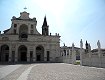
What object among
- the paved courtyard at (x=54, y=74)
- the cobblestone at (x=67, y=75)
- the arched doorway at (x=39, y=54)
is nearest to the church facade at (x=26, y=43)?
the arched doorway at (x=39, y=54)

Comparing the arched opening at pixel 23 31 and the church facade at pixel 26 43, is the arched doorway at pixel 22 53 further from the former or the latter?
the arched opening at pixel 23 31

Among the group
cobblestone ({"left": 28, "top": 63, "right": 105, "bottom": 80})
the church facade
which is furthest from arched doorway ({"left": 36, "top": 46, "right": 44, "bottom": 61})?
cobblestone ({"left": 28, "top": 63, "right": 105, "bottom": 80})

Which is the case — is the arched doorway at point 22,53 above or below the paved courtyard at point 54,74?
above

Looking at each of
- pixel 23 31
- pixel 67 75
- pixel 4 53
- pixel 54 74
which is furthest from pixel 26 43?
pixel 67 75

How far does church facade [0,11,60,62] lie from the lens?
4809 centimetres

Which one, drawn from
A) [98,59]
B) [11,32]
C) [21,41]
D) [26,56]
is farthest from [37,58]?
[98,59]

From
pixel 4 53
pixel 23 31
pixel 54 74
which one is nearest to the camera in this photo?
pixel 54 74

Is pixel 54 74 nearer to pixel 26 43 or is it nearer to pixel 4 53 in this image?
pixel 26 43

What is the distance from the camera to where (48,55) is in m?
50.7

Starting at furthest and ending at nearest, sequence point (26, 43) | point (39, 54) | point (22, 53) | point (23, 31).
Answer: point (23, 31) → point (39, 54) → point (22, 53) → point (26, 43)

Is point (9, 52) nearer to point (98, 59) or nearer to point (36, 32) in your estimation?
point (36, 32)

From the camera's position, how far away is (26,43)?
48.8 metres

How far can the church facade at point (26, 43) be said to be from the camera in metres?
48.1

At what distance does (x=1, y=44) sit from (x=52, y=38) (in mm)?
16150
